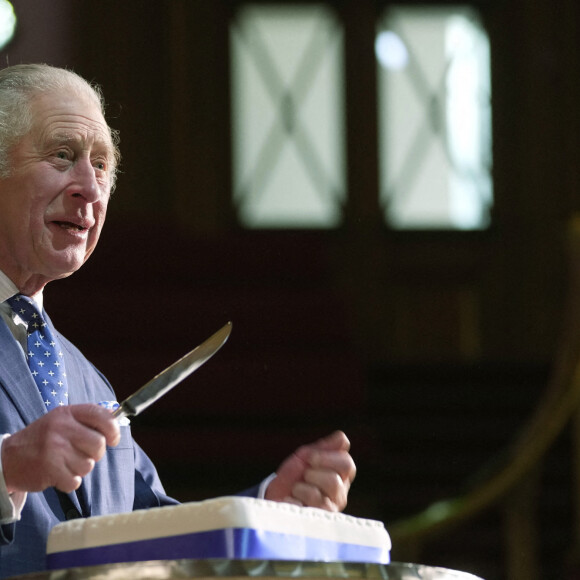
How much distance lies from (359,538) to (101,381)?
2.56 ft

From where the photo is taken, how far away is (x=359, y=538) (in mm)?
1159

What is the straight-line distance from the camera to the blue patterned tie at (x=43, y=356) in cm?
166

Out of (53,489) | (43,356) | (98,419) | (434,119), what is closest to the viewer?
(98,419)

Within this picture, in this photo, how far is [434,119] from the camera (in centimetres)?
726

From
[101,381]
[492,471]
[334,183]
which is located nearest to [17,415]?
[101,381]

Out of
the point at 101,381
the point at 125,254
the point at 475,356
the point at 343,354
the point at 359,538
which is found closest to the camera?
the point at 359,538

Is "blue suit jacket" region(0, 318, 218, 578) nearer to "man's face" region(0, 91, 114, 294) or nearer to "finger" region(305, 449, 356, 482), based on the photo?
"man's face" region(0, 91, 114, 294)

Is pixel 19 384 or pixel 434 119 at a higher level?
pixel 434 119

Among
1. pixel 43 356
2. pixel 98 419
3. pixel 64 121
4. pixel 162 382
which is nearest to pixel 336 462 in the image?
pixel 162 382

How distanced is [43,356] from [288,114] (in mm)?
5720

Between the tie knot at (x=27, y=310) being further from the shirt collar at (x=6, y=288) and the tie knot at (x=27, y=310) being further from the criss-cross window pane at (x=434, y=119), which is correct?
the criss-cross window pane at (x=434, y=119)

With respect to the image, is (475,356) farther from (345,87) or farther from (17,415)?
(17,415)

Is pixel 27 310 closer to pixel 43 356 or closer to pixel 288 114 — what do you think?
pixel 43 356

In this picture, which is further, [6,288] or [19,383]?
[6,288]
